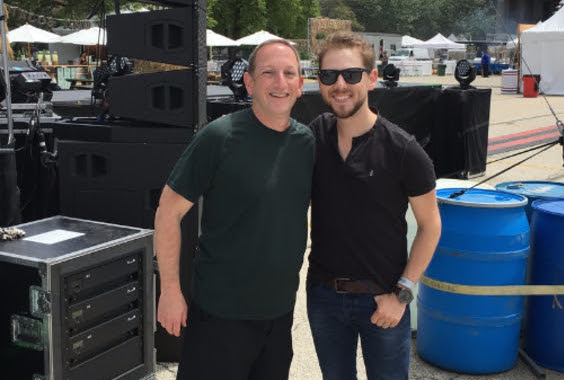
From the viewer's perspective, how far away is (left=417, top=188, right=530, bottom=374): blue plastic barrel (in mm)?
3826

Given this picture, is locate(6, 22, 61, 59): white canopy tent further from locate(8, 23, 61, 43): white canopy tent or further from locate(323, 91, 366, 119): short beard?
locate(323, 91, 366, 119): short beard

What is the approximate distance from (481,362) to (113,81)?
9.24 feet

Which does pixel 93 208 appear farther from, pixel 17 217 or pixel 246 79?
pixel 246 79

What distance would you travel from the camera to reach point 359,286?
2.49 meters

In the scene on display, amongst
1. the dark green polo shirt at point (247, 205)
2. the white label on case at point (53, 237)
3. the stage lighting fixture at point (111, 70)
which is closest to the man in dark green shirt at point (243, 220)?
the dark green polo shirt at point (247, 205)

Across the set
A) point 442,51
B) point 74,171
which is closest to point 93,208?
point 74,171

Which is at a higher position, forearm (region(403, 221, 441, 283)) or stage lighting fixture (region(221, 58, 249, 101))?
stage lighting fixture (region(221, 58, 249, 101))

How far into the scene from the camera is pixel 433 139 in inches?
414

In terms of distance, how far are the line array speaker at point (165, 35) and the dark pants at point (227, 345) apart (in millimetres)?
1770

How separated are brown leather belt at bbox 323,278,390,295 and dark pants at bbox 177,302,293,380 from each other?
0.23 m

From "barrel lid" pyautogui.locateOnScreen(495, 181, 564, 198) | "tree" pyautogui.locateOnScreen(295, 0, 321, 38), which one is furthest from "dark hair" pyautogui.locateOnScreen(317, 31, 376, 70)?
"tree" pyautogui.locateOnScreen(295, 0, 321, 38)

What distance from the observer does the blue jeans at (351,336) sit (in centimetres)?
253

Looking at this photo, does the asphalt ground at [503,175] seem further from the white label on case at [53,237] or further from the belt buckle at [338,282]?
the belt buckle at [338,282]

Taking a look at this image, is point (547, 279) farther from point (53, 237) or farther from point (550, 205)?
point (53, 237)
